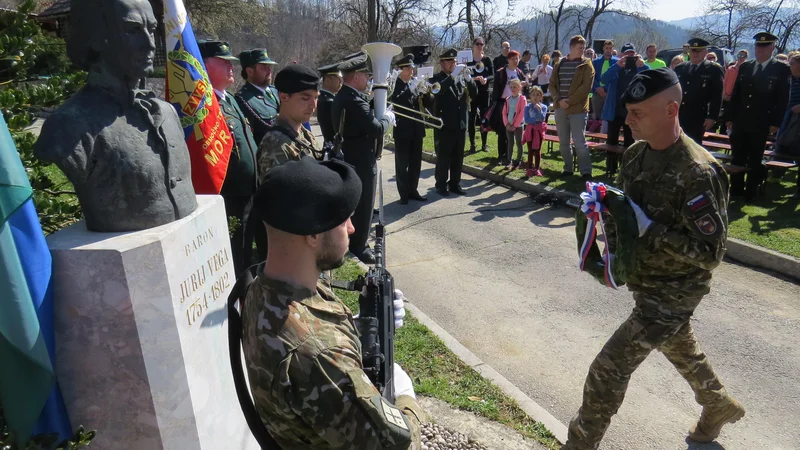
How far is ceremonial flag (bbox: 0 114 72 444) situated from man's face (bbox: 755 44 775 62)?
378 inches

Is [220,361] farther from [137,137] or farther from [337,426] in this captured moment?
[337,426]

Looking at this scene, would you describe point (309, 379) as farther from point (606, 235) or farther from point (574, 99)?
point (574, 99)

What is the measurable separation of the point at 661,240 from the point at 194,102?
3093 mm

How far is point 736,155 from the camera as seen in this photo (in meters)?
8.66

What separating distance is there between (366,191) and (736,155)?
602cm

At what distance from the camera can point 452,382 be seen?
4.22 meters

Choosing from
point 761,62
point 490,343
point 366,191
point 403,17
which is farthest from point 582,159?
point 403,17

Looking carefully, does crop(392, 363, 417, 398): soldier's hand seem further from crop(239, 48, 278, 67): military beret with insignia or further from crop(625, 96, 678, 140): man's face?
crop(239, 48, 278, 67): military beret with insignia

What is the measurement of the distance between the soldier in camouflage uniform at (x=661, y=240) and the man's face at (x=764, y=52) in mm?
6794

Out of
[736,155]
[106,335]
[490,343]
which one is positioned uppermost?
[106,335]

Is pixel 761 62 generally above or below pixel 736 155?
above

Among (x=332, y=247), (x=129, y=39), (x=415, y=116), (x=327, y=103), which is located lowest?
(x=415, y=116)

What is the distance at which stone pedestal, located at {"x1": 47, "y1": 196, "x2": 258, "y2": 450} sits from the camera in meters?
2.38

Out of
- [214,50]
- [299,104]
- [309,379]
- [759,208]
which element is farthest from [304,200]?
[759,208]
